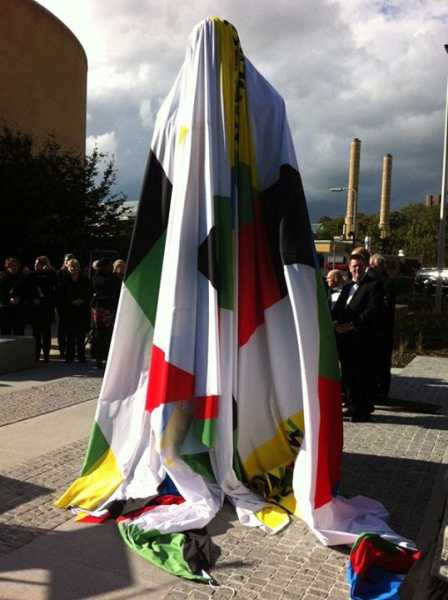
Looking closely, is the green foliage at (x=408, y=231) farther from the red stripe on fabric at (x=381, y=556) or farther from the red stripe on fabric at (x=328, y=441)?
the red stripe on fabric at (x=381, y=556)

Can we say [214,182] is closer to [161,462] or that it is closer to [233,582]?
[161,462]

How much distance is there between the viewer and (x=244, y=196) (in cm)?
426

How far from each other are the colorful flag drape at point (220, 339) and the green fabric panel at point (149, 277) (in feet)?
0.03

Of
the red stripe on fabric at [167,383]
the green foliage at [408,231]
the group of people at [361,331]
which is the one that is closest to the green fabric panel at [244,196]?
the red stripe on fabric at [167,383]

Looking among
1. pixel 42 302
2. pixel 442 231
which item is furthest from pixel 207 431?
pixel 442 231

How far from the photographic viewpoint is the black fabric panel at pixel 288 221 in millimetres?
4051

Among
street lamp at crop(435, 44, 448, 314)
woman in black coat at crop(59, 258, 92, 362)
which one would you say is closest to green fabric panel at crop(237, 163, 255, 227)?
woman in black coat at crop(59, 258, 92, 362)

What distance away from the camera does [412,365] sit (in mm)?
11812

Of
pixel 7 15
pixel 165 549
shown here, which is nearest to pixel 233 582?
pixel 165 549

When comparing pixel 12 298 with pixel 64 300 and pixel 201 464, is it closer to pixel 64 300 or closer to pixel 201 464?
pixel 64 300

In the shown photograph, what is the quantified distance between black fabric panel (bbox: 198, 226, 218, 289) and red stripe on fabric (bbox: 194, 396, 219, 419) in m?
0.75

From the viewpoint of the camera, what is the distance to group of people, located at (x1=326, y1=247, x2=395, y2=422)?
7.09m

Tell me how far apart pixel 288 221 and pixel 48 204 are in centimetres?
1558

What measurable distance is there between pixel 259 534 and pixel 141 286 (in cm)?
183
